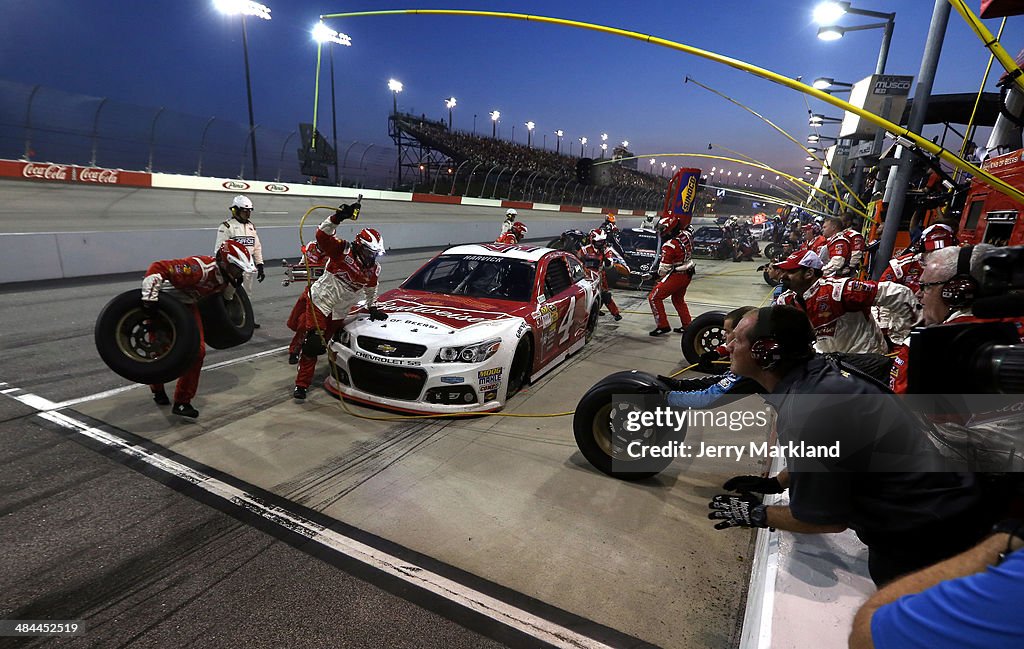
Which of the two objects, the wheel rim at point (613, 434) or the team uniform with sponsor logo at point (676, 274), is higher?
the team uniform with sponsor logo at point (676, 274)

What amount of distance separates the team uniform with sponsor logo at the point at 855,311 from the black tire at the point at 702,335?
180 cm

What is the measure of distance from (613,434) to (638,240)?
38.9 ft

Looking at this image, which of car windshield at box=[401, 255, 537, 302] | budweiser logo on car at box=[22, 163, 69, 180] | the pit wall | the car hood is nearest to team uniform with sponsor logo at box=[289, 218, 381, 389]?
the car hood

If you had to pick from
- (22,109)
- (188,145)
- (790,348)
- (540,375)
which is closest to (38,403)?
(540,375)

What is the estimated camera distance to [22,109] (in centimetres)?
1683

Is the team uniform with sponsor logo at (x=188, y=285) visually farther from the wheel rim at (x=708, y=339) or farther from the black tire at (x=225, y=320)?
the wheel rim at (x=708, y=339)

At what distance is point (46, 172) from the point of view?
1819cm

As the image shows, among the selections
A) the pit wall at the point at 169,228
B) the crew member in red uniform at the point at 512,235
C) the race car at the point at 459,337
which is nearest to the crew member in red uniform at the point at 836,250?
the race car at the point at 459,337

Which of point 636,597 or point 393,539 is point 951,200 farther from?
point 393,539

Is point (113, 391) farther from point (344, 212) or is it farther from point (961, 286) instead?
point (961, 286)

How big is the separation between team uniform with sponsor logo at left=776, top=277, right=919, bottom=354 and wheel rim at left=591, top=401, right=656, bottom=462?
6.95 feet

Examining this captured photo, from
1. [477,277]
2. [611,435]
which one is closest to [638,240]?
[477,277]

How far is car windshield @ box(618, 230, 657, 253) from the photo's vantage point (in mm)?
14425

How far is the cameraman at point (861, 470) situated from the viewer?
1660 mm
